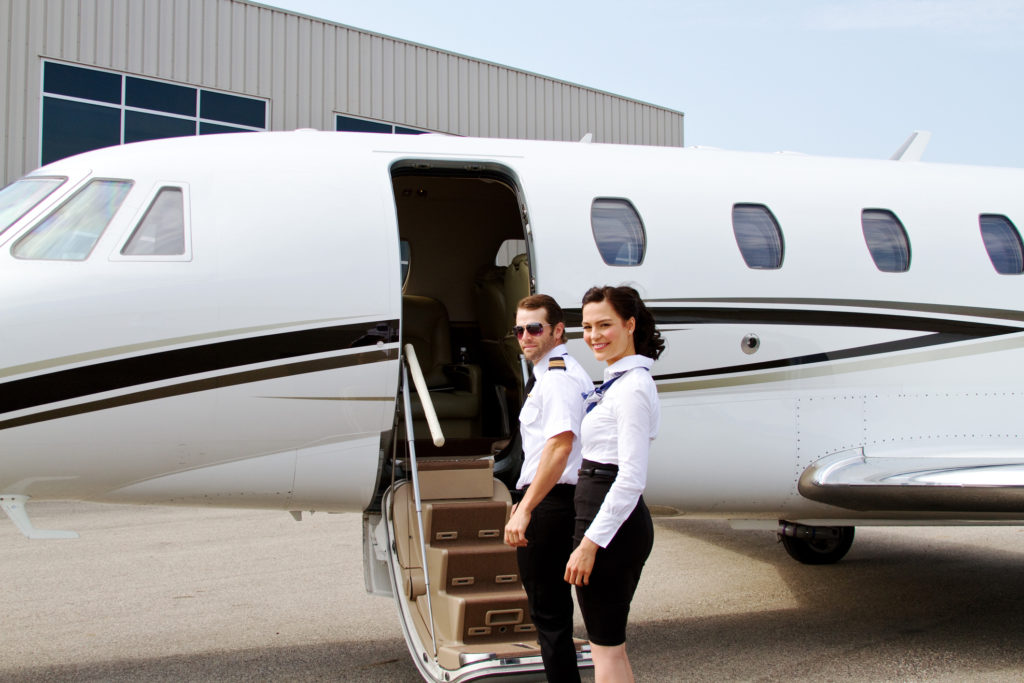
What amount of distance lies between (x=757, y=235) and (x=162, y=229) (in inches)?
138

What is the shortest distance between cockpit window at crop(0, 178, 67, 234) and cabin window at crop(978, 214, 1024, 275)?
18.8 ft

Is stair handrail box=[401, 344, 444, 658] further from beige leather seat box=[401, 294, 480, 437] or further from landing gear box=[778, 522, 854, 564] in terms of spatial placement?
landing gear box=[778, 522, 854, 564]

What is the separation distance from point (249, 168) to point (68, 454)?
1.78m

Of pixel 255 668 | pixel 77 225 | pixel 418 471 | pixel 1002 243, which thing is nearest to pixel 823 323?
pixel 1002 243

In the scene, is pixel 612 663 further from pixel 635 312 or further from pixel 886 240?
pixel 886 240

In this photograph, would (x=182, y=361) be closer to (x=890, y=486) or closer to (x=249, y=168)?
(x=249, y=168)

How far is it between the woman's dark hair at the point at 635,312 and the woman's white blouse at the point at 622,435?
0.08 metres

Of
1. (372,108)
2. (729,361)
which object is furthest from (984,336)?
(372,108)

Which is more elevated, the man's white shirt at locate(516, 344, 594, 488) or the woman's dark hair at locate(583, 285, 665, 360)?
the woman's dark hair at locate(583, 285, 665, 360)

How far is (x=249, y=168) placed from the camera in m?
5.38

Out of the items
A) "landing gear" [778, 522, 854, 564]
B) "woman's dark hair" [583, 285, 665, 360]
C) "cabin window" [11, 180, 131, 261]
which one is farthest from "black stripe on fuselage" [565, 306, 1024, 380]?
"landing gear" [778, 522, 854, 564]

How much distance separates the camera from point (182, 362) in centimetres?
496

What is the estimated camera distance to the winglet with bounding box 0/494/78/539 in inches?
190

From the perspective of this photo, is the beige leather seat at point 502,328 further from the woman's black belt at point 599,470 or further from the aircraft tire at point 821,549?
the aircraft tire at point 821,549
